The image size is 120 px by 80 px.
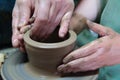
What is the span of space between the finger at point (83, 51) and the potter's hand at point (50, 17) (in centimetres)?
11

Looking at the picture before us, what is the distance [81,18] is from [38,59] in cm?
35

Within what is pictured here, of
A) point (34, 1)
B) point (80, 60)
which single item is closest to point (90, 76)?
point (80, 60)

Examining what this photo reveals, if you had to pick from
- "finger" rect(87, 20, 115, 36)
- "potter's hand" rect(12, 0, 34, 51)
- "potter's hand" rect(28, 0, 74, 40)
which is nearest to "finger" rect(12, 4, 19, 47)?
"potter's hand" rect(12, 0, 34, 51)

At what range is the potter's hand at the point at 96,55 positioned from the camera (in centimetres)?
112

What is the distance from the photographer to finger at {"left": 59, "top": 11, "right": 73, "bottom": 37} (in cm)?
118

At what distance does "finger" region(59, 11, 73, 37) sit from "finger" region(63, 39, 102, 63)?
11 centimetres

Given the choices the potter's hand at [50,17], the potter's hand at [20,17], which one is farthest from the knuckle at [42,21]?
the potter's hand at [20,17]

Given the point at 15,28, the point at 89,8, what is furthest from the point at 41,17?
the point at 89,8

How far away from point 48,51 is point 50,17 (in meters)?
0.23

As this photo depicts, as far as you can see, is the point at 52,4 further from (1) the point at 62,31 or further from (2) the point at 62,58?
(2) the point at 62,58

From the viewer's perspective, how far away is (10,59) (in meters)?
1.30

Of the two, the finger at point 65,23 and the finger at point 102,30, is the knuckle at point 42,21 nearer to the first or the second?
the finger at point 65,23

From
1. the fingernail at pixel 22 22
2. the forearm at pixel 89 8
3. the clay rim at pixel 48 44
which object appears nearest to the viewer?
the clay rim at pixel 48 44

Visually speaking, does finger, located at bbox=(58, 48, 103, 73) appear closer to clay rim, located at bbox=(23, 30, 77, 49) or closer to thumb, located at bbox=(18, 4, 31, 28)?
clay rim, located at bbox=(23, 30, 77, 49)
